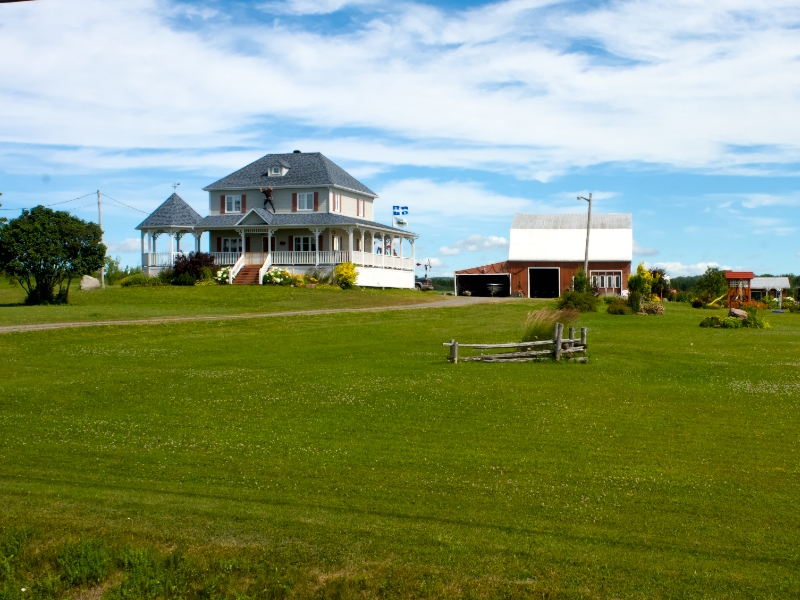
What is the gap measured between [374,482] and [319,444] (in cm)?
245

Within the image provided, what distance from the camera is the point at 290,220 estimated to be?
206 ft

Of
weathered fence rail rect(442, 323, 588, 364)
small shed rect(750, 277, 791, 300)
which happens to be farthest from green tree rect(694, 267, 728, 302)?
weathered fence rail rect(442, 323, 588, 364)

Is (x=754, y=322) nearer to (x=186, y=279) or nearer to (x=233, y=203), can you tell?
(x=186, y=279)

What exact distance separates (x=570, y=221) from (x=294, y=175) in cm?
2621

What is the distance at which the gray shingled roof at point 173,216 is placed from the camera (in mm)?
64312

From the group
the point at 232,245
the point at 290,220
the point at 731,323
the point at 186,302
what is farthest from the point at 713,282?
the point at 186,302

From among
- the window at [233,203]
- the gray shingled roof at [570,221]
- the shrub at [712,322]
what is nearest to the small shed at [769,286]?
the gray shingled roof at [570,221]

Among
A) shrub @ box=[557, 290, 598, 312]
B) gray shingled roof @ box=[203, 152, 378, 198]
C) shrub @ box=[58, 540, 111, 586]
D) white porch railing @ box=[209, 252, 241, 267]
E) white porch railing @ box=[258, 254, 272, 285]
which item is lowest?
shrub @ box=[58, 540, 111, 586]

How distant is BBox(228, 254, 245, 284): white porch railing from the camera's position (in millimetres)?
58872

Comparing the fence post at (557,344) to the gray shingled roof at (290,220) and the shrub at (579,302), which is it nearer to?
the shrub at (579,302)

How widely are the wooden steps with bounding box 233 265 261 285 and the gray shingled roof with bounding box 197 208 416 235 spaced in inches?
151

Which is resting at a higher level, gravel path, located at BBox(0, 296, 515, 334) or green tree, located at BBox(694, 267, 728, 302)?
green tree, located at BBox(694, 267, 728, 302)

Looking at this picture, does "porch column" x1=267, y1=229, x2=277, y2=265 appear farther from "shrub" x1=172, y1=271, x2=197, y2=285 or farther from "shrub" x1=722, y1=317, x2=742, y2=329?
"shrub" x1=722, y1=317, x2=742, y2=329

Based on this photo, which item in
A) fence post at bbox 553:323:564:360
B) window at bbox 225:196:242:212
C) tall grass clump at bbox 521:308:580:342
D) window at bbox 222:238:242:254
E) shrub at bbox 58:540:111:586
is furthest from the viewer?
window at bbox 225:196:242:212
